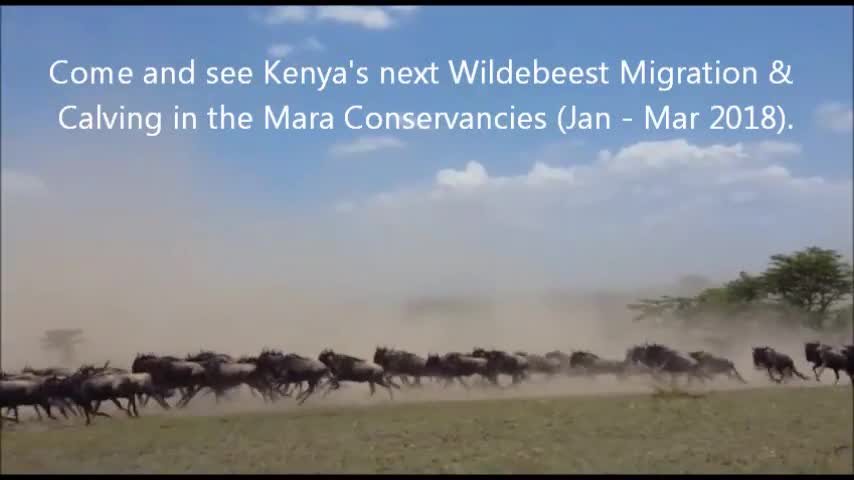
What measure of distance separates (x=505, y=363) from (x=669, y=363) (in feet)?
21.6

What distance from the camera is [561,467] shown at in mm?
19031

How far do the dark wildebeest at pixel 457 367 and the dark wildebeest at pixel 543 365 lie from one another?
8.44ft

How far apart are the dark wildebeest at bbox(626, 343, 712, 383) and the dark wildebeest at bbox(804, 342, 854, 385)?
4.01 meters

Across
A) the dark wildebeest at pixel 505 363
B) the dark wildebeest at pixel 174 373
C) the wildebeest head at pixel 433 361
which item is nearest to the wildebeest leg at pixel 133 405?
the dark wildebeest at pixel 174 373

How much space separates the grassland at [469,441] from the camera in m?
19.1

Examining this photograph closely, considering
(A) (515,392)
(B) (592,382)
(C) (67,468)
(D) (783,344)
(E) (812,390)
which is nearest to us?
(C) (67,468)

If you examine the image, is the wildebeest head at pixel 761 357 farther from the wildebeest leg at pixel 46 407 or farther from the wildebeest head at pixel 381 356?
the wildebeest leg at pixel 46 407

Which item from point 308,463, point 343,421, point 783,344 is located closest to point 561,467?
point 308,463

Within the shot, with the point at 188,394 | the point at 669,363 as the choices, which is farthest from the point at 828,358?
the point at 188,394

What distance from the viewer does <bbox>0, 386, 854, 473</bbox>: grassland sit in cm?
1911

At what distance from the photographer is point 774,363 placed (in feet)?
122

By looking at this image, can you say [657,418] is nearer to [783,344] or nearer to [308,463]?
[308,463]

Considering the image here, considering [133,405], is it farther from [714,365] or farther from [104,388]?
[714,365]

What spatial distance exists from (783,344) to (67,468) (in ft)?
131
